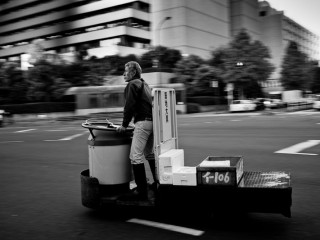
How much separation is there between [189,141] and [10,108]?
35.2m

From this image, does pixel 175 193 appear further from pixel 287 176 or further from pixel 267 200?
pixel 287 176

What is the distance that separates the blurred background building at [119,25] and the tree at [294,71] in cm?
1059

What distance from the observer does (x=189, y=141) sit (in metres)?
13.2

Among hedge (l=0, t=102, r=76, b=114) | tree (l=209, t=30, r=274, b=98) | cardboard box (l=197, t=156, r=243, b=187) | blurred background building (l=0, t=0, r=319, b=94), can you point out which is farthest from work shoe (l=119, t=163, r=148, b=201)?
blurred background building (l=0, t=0, r=319, b=94)

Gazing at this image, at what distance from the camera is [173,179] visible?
4.25 m

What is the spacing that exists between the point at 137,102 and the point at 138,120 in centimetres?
22

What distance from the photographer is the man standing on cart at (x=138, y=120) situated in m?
4.49


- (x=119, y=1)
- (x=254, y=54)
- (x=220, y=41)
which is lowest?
(x=254, y=54)

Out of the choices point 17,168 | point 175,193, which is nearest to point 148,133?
point 175,193

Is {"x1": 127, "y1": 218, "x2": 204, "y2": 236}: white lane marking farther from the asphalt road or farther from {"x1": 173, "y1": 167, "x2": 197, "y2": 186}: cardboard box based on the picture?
{"x1": 173, "y1": 167, "x2": 197, "y2": 186}: cardboard box

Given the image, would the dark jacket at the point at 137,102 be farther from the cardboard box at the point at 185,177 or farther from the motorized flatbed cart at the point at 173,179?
the cardboard box at the point at 185,177

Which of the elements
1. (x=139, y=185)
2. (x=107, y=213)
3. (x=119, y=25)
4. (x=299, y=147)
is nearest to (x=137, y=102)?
(x=139, y=185)

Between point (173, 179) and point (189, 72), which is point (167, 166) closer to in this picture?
point (173, 179)

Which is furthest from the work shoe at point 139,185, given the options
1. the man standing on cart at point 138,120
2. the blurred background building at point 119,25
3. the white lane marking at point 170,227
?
the blurred background building at point 119,25
